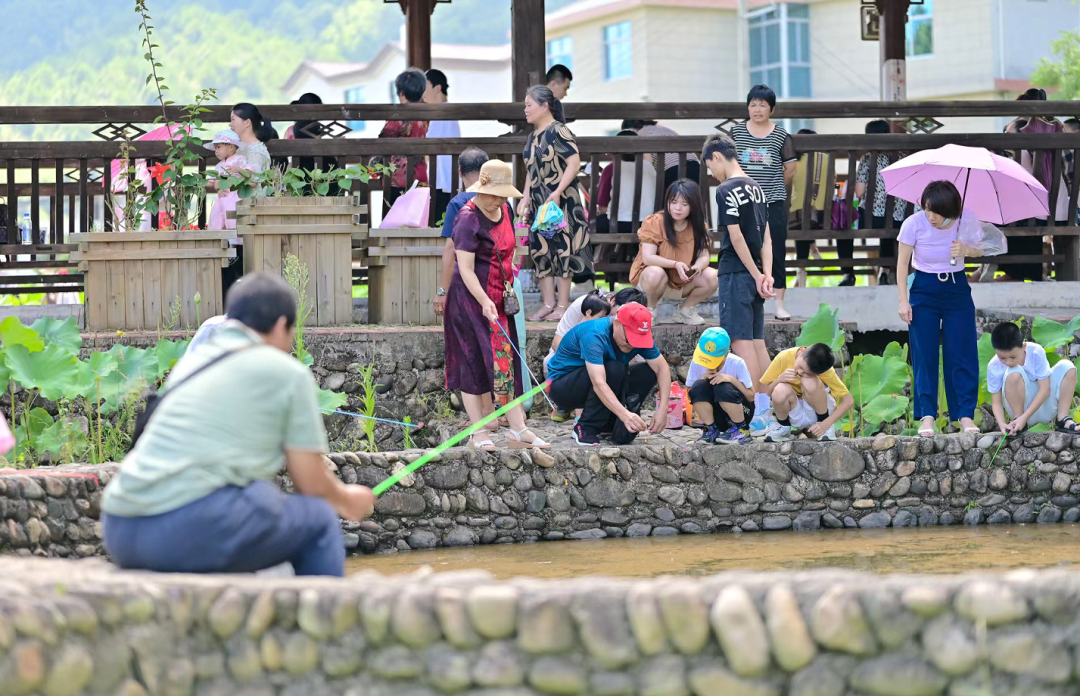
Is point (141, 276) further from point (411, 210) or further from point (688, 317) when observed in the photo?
point (688, 317)

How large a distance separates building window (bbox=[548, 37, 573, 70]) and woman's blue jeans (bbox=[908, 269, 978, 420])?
30.3 meters

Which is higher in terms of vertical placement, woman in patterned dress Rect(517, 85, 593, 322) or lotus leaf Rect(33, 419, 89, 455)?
woman in patterned dress Rect(517, 85, 593, 322)

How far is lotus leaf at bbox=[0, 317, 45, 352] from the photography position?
291 inches

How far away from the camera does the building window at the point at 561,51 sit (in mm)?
37188

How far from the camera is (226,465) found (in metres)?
3.80

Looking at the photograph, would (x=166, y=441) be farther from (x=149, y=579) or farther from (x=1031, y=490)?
(x=1031, y=490)

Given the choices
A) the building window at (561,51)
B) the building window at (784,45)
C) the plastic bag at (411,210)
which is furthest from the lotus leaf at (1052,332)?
the building window at (561,51)

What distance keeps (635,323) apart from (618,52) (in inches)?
1139

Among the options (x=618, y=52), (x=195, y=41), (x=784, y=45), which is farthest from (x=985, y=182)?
(x=195, y=41)

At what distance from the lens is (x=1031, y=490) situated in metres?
7.71

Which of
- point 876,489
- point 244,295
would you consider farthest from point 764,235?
point 244,295

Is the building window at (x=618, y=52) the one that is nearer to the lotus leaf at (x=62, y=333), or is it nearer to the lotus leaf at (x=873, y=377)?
the lotus leaf at (x=873, y=377)

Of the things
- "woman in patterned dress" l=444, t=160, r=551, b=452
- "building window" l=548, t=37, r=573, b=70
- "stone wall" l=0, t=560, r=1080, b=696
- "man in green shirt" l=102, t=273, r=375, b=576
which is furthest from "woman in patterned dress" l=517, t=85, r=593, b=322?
"building window" l=548, t=37, r=573, b=70

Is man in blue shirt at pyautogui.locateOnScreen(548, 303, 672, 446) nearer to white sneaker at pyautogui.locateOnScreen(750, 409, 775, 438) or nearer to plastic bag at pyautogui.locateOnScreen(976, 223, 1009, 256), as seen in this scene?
white sneaker at pyautogui.locateOnScreen(750, 409, 775, 438)
